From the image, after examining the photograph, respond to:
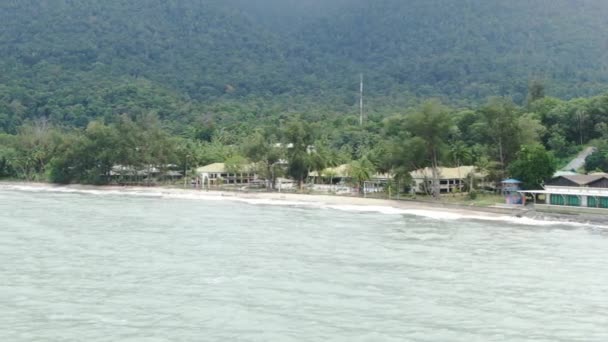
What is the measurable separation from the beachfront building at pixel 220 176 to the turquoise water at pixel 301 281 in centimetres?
3934

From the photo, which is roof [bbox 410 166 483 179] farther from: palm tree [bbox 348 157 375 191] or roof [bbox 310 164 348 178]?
roof [bbox 310 164 348 178]

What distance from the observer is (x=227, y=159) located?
298ft

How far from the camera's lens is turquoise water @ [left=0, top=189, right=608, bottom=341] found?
76.5 feet

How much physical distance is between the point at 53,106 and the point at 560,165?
394ft

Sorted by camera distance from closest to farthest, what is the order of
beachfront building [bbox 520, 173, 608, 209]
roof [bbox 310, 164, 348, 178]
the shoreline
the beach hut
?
the shoreline < beachfront building [bbox 520, 173, 608, 209] < the beach hut < roof [bbox 310, 164, 348, 178]

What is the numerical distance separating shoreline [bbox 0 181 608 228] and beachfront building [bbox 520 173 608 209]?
249cm

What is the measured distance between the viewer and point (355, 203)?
6544 cm

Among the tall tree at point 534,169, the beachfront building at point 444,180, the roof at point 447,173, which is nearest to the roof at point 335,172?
the roof at point 447,173

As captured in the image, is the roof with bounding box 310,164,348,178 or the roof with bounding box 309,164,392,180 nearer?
the roof with bounding box 309,164,392,180

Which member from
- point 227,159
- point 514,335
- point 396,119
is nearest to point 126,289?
point 514,335

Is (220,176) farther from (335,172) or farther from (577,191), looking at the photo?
(577,191)

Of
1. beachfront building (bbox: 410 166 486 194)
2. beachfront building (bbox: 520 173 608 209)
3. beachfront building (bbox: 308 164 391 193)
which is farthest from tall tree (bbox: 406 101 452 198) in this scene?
beachfront building (bbox: 520 173 608 209)

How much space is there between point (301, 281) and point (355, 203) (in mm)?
35626

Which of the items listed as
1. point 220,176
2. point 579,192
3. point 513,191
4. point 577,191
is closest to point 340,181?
point 220,176
